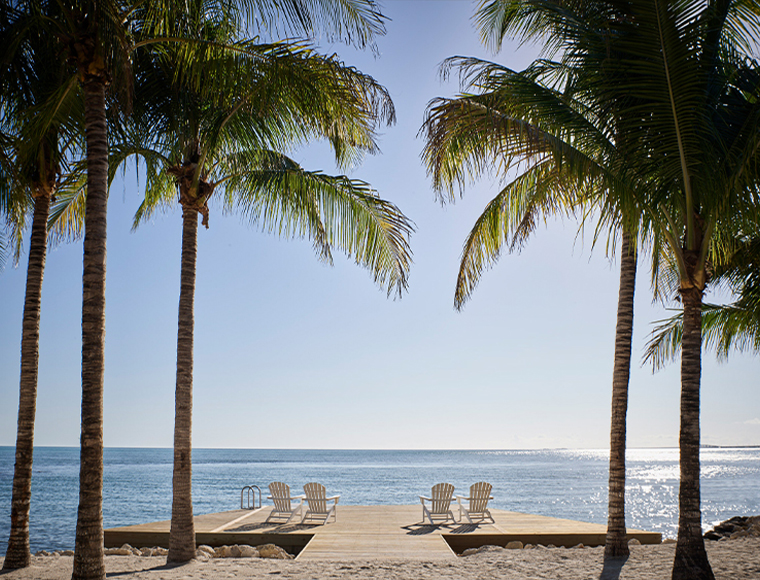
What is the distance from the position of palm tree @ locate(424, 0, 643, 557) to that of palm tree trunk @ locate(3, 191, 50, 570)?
513 cm

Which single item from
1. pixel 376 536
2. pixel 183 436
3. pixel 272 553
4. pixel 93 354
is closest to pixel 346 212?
→ pixel 183 436

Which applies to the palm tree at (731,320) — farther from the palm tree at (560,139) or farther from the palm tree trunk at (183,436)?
the palm tree trunk at (183,436)

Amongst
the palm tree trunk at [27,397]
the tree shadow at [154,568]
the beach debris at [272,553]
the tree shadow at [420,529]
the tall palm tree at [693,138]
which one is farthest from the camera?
the tree shadow at [420,529]

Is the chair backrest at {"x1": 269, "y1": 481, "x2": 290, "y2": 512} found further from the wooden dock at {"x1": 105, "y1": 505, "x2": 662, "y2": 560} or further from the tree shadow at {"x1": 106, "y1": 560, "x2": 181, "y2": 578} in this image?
the tree shadow at {"x1": 106, "y1": 560, "x2": 181, "y2": 578}

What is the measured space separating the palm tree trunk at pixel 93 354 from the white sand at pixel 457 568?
1.58m

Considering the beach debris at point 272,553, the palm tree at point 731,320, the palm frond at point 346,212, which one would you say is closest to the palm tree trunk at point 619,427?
the palm frond at point 346,212

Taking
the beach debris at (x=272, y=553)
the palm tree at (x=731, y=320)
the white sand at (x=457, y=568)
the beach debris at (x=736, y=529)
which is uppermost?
the palm tree at (x=731, y=320)

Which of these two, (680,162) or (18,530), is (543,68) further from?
(18,530)

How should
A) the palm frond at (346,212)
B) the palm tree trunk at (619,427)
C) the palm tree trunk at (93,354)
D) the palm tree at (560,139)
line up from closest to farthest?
1. the palm tree trunk at (93,354)
2. the palm tree at (560,139)
3. the palm tree trunk at (619,427)
4. the palm frond at (346,212)

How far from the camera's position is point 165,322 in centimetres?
5728

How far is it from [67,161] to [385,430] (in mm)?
108784

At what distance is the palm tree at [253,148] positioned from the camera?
6.90 m

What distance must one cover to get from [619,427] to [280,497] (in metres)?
6.87

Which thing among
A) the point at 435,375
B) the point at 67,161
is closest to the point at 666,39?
the point at 67,161
